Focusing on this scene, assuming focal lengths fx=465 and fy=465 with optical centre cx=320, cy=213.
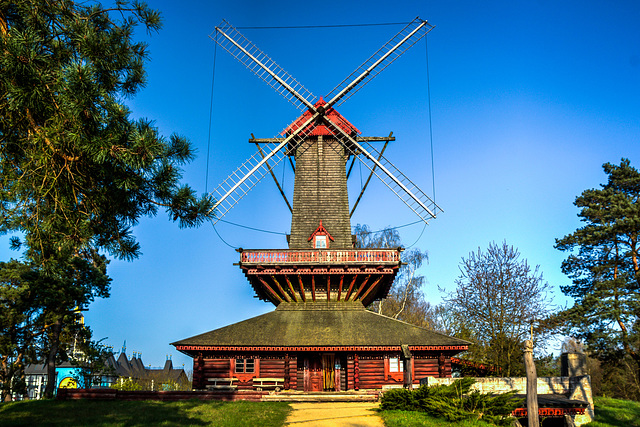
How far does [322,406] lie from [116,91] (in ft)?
48.9

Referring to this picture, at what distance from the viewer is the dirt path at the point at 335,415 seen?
13703 mm

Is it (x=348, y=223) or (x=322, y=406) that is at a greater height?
(x=348, y=223)

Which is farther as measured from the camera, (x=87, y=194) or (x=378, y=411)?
(x=378, y=411)

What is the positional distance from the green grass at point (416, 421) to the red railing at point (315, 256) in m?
10.9

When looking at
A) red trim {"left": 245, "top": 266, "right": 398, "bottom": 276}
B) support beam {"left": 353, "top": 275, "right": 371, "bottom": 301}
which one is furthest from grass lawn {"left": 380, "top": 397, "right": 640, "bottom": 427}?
support beam {"left": 353, "top": 275, "right": 371, "bottom": 301}

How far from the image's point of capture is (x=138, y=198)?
6824mm

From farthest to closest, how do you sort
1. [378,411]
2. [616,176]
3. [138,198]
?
1. [616,176]
2. [378,411]
3. [138,198]

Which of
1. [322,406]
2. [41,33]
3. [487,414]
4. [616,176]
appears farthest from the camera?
[616,176]

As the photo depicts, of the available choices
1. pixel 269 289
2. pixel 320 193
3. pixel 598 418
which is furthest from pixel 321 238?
pixel 598 418

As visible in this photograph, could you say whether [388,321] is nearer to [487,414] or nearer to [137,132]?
[487,414]

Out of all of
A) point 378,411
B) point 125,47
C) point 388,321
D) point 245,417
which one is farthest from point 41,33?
point 388,321

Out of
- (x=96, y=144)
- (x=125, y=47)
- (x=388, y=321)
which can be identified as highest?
(x=125, y=47)

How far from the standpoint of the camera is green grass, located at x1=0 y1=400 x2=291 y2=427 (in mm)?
12211

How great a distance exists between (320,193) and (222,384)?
12.1 m
